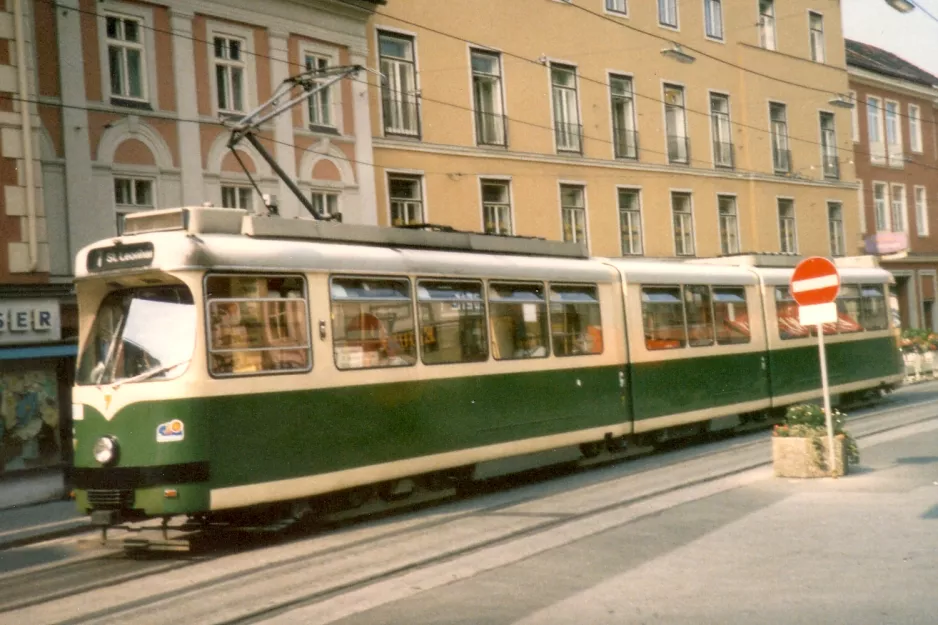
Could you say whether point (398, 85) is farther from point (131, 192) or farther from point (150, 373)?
point (150, 373)

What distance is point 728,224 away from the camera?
3797 cm

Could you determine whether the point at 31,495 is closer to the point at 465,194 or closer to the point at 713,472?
the point at 713,472

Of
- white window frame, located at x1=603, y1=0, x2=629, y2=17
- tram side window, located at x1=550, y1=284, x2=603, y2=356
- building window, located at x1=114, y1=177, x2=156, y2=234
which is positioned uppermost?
white window frame, located at x1=603, y1=0, x2=629, y2=17

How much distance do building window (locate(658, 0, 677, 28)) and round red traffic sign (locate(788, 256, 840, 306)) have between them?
2239 centimetres

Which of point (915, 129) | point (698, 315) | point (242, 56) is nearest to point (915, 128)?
point (915, 129)

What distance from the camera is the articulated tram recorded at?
36.8 ft

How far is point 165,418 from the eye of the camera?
11.1m

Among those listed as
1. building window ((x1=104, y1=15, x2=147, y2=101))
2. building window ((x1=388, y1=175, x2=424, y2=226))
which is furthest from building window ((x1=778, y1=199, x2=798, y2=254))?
building window ((x1=104, y1=15, x2=147, y2=101))

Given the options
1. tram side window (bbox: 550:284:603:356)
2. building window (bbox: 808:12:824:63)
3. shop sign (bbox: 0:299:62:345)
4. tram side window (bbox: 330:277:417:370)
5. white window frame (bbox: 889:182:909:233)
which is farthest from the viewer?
white window frame (bbox: 889:182:909:233)

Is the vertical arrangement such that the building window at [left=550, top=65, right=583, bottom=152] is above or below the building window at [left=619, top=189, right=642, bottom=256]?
above

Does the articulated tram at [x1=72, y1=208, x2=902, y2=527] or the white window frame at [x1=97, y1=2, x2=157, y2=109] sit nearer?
the articulated tram at [x1=72, y1=208, x2=902, y2=527]

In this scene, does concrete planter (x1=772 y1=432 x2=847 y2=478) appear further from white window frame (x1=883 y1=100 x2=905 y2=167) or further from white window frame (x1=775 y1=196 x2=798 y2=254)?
white window frame (x1=883 y1=100 x2=905 y2=167)

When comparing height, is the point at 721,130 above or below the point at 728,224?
above

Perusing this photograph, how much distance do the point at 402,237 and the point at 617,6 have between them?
21.4 meters
